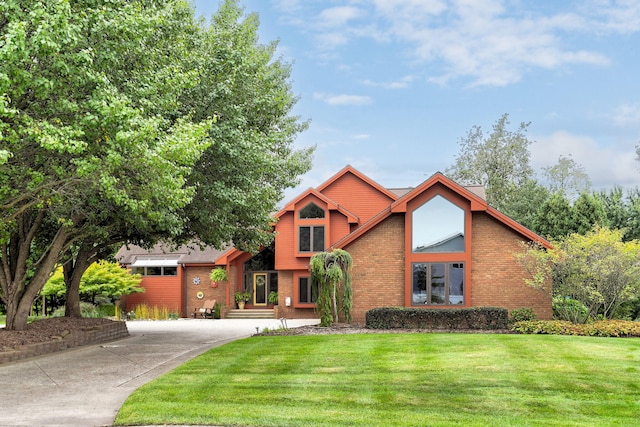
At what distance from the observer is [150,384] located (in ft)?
37.2

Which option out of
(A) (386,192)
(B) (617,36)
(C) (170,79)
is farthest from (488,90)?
(C) (170,79)

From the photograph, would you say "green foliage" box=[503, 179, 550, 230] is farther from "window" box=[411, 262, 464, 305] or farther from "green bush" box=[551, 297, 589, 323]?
"window" box=[411, 262, 464, 305]

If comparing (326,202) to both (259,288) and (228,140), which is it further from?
(228,140)

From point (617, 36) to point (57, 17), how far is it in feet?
90.8

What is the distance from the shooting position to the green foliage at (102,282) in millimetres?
29688

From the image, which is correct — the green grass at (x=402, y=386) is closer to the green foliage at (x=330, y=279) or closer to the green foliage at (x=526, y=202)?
the green foliage at (x=330, y=279)

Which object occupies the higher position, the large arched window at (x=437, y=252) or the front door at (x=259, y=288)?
the large arched window at (x=437, y=252)

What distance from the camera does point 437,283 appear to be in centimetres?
2345

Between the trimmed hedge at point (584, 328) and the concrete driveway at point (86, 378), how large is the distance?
378 inches

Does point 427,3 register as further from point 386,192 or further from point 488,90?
point 488,90

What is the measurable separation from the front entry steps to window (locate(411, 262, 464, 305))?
32.3ft

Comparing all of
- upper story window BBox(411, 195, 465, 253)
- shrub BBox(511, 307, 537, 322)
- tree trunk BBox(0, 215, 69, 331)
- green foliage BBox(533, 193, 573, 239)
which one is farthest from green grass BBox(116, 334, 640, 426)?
green foliage BBox(533, 193, 573, 239)

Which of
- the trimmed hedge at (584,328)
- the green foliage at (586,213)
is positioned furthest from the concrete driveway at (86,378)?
the green foliage at (586,213)

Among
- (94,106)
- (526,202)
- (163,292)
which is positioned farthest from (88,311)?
(526,202)
